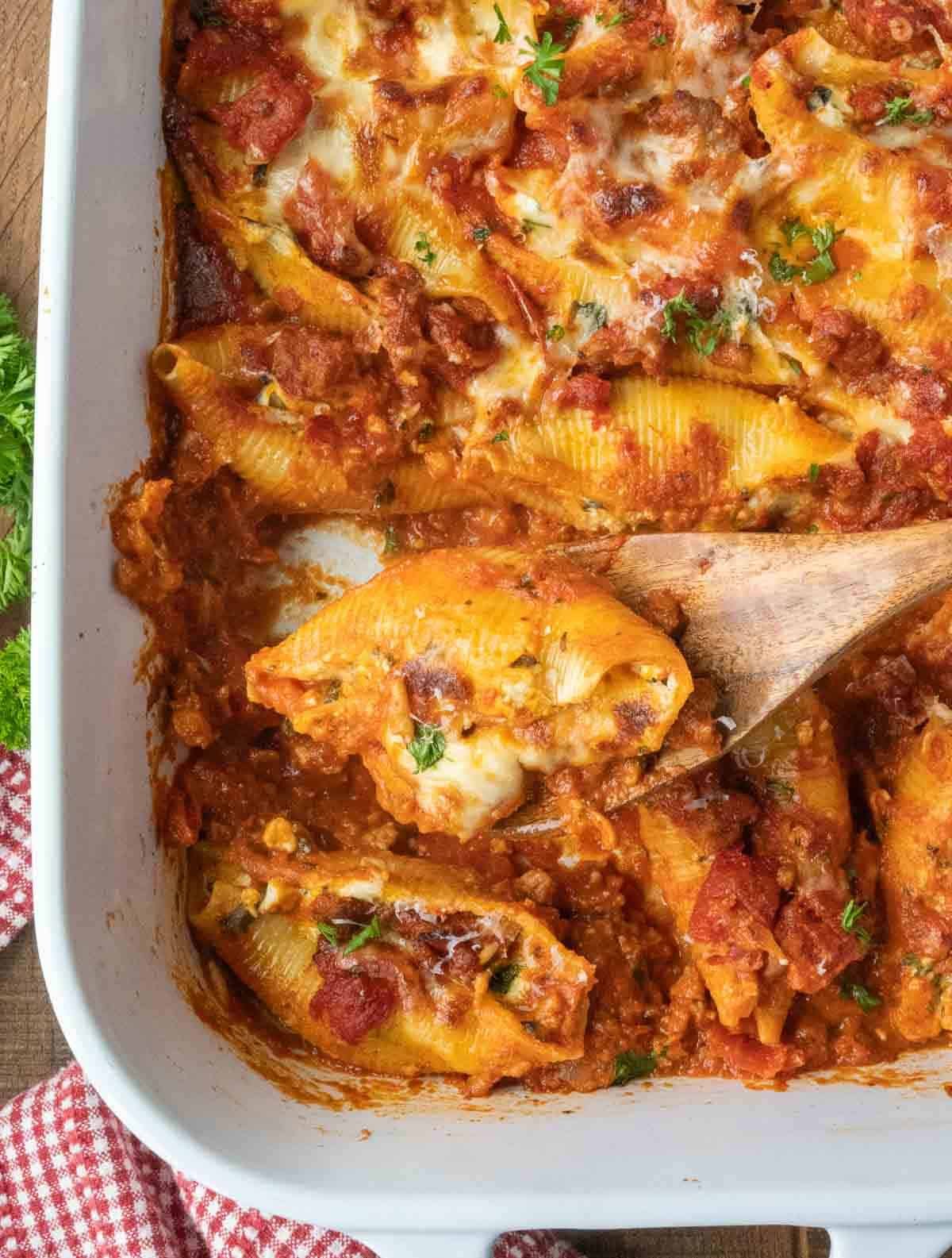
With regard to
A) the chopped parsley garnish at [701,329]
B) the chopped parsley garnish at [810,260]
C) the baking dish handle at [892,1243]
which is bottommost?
the baking dish handle at [892,1243]

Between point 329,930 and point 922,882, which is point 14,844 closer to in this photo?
point 329,930

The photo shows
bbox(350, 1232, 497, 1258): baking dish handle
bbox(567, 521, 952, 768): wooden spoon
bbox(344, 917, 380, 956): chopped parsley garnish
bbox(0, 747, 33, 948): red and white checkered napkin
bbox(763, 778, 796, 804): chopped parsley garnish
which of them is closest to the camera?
bbox(350, 1232, 497, 1258): baking dish handle

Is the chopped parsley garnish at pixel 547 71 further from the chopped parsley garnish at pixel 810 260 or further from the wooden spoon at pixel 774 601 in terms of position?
the wooden spoon at pixel 774 601

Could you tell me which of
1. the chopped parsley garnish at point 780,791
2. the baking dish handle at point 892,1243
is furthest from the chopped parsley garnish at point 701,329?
the baking dish handle at point 892,1243

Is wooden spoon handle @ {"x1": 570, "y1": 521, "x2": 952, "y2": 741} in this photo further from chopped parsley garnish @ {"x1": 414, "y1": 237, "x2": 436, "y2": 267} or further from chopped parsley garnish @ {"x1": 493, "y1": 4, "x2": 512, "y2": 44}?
chopped parsley garnish @ {"x1": 493, "y1": 4, "x2": 512, "y2": 44}

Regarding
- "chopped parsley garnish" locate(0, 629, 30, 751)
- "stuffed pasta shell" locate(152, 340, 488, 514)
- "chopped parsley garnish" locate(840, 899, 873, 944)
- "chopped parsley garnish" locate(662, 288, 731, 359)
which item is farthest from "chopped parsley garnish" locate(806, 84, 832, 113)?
"chopped parsley garnish" locate(0, 629, 30, 751)
